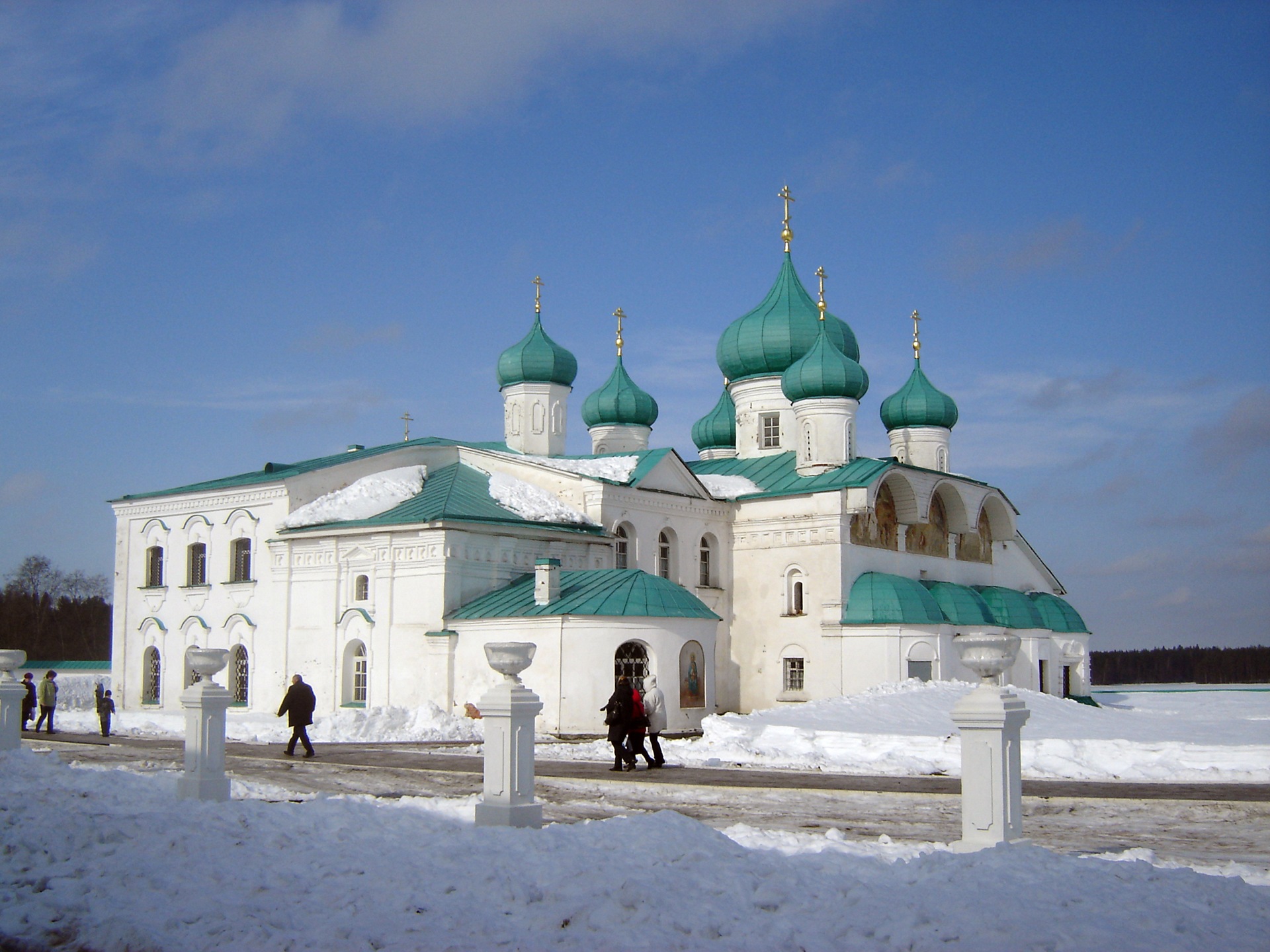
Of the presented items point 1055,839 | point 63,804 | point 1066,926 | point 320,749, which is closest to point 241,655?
point 320,749

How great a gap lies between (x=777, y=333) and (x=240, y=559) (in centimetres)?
1503

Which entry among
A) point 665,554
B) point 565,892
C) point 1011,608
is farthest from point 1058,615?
point 565,892

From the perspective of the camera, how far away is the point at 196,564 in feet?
92.8

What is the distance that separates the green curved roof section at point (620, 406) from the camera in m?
35.6

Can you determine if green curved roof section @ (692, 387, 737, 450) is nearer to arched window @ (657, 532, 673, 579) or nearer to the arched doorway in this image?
arched window @ (657, 532, 673, 579)

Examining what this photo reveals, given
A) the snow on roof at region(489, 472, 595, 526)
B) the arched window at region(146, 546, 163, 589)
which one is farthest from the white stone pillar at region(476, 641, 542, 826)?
the arched window at region(146, 546, 163, 589)

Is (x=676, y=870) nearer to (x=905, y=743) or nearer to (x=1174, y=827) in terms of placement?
(x=1174, y=827)

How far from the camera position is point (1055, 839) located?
33.6ft

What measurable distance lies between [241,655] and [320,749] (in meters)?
8.52

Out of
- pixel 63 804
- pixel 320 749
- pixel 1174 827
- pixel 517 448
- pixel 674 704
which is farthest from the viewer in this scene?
pixel 517 448

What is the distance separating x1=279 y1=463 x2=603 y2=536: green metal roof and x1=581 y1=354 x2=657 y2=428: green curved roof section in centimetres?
833

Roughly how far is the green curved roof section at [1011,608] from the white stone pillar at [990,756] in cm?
2333

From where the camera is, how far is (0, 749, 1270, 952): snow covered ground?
6473 millimetres

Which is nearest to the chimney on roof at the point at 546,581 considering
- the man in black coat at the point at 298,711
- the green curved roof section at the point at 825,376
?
the man in black coat at the point at 298,711
